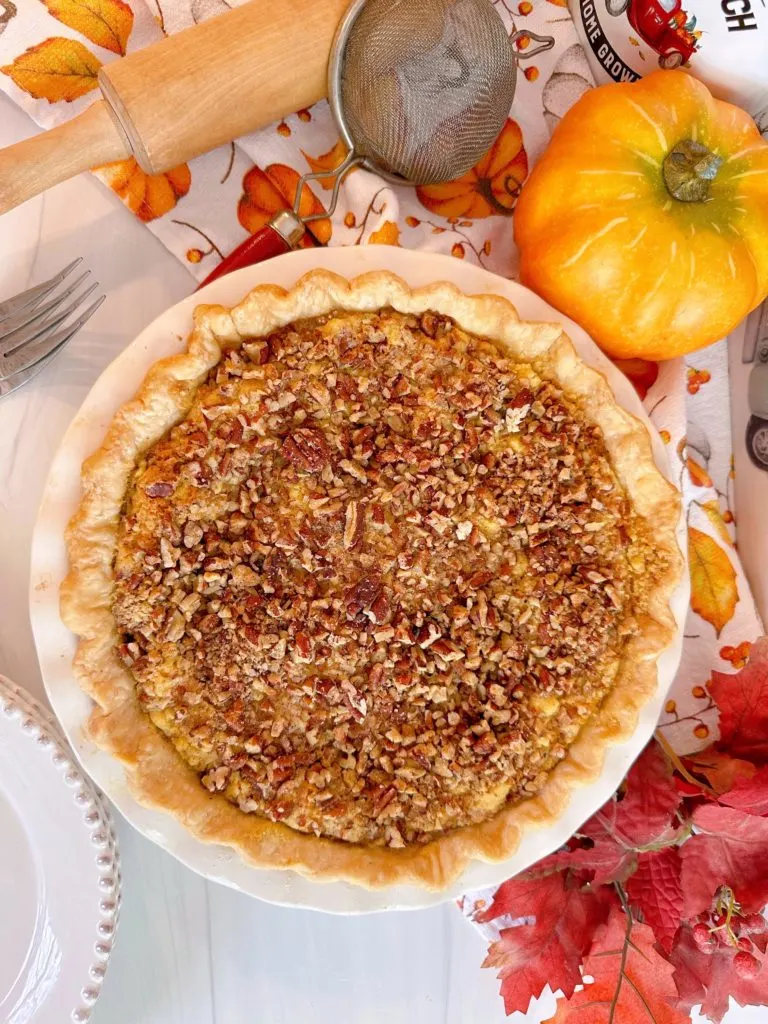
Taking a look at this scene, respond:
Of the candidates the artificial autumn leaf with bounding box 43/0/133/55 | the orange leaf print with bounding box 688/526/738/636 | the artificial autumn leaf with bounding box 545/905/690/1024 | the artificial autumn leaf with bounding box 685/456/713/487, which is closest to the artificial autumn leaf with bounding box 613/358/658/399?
the artificial autumn leaf with bounding box 685/456/713/487

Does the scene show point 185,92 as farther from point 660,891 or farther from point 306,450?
point 660,891

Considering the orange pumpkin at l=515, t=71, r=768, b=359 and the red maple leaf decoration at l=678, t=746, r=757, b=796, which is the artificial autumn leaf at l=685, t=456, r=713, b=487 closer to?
the orange pumpkin at l=515, t=71, r=768, b=359

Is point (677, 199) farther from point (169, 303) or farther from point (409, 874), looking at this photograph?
point (409, 874)

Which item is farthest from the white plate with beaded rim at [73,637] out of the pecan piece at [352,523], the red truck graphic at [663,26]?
the red truck graphic at [663,26]

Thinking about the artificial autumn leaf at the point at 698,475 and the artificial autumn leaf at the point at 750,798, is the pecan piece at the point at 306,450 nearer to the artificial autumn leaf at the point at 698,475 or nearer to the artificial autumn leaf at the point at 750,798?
the artificial autumn leaf at the point at 698,475

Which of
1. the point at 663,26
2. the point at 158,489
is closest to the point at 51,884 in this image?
the point at 158,489
